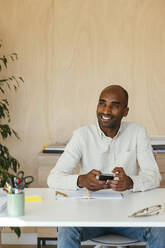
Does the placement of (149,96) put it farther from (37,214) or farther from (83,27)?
(37,214)

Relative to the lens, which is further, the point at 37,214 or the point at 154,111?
the point at 154,111

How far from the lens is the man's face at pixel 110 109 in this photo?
2590 millimetres

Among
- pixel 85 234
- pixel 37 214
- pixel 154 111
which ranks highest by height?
pixel 154 111

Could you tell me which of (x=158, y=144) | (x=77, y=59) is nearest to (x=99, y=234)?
(x=158, y=144)

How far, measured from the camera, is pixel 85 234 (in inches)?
86.4

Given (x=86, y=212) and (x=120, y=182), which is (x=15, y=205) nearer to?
(x=86, y=212)

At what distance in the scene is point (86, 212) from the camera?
184 cm

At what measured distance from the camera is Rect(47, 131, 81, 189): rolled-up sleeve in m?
2.29

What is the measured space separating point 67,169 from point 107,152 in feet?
0.88

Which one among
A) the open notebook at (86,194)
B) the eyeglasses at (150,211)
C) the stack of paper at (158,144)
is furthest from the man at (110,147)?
the stack of paper at (158,144)

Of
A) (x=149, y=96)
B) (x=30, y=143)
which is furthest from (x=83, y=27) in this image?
(x=30, y=143)

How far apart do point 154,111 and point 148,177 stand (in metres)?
1.46

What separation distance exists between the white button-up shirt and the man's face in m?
0.07

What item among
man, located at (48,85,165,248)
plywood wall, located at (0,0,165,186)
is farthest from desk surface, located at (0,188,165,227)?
plywood wall, located at (0,0,165,186)
